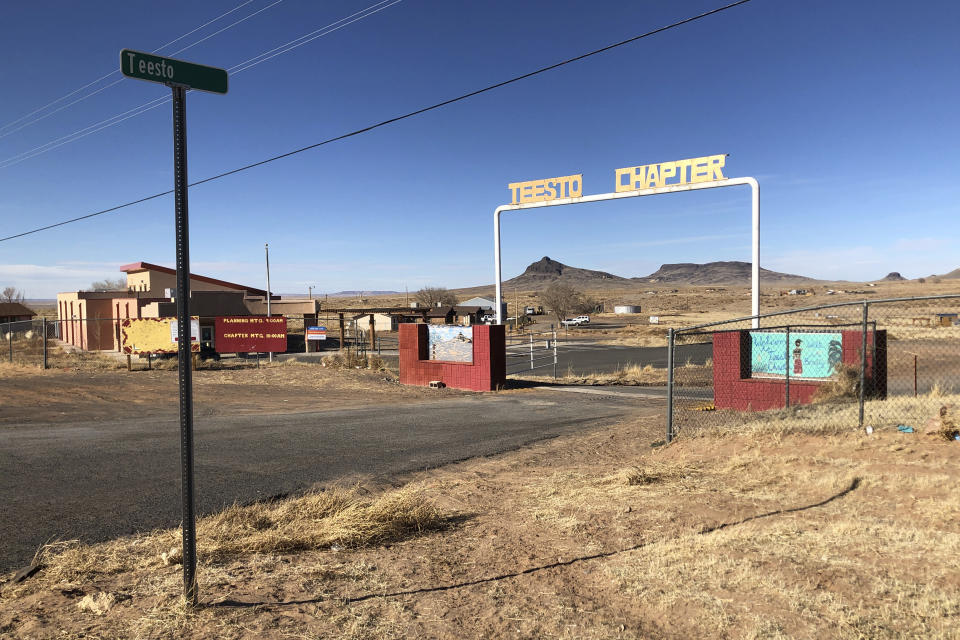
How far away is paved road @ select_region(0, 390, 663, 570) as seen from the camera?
7.10m

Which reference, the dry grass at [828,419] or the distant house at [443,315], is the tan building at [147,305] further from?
the dry grass at [828,419]

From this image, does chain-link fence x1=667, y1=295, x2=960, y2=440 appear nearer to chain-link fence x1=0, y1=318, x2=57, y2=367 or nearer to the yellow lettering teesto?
the yellow lettering teesto

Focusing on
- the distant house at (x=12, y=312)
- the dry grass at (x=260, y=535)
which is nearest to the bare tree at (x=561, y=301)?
the distant house at (x=12, y=312)

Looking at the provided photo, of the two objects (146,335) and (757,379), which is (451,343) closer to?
(757,379)

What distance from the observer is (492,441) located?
39.5ft

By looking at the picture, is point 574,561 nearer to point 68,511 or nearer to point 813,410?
point 68,511

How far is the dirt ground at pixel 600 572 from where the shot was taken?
420cm

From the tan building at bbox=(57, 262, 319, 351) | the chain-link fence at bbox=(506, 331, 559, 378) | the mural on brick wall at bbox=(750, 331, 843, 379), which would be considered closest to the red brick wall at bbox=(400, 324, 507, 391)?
the chain-link fence at bbox=(506, 331, 559, 378)

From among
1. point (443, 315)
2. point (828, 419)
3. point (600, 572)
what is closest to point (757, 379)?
point (828, 419)

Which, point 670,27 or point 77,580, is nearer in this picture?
point 77,580

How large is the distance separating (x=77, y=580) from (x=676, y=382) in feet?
70.8

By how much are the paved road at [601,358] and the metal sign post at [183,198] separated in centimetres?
2461

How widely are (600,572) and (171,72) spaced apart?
195 inches

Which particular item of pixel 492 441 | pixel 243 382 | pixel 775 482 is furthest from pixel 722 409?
pixel 243 382
